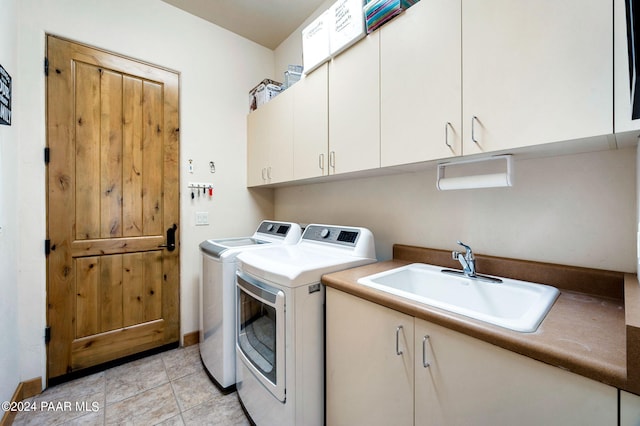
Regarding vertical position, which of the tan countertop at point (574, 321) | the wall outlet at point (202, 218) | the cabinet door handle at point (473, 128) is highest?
the cabinet door handle at point (473, 128)

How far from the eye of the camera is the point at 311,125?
6.22 ft

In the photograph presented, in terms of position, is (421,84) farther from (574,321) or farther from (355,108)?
(574,321)

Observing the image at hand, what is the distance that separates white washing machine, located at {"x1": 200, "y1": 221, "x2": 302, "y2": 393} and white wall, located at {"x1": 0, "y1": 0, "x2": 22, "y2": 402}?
102cm


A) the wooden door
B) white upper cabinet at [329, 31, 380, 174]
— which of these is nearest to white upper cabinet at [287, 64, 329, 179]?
white upper cabinet at [329, 31, 380, 174]

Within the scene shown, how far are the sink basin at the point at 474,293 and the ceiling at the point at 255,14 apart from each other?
2.39 m

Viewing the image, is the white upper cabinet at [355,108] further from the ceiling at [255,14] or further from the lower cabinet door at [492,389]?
the ceiling at [255,14]

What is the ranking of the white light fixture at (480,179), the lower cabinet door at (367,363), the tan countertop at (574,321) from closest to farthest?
the tan countertop at (574,321) < the lower cabinet door at (367,363) < the white light fixture at (480,179)

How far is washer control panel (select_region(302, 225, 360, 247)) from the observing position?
1689mm

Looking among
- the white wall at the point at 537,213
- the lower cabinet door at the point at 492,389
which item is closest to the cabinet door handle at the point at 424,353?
the lower cabinet door at the point at 492,389

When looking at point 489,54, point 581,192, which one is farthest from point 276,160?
point 581,192

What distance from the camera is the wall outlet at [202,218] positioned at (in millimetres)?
2439

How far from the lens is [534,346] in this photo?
0.66 m

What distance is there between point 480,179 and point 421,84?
0.52 m

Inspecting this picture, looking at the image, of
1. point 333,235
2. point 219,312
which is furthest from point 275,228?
point 219,312
